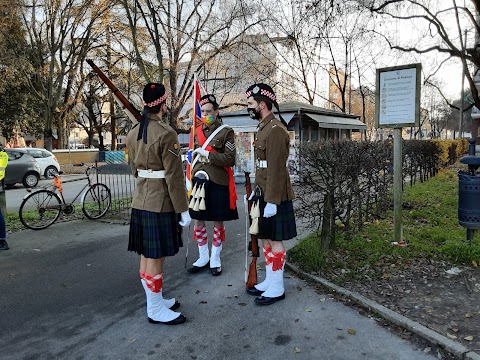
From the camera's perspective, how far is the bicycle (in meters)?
7.30

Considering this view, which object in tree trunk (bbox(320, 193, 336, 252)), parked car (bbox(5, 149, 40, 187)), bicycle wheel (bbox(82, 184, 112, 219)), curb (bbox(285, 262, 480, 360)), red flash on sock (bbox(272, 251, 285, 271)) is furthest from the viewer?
parked car (bbox(5, 149, 40, 187))

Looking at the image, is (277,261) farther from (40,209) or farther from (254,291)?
(40,209)

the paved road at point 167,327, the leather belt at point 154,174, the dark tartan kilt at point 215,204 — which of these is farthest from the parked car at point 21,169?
the leather belt at point 154,174

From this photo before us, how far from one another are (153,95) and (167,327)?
1.98 m

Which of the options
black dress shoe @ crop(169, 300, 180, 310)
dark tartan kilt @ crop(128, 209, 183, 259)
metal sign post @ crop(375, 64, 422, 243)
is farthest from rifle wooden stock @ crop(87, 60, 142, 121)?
metal sign post @ crop(375, 64, 422, 243)

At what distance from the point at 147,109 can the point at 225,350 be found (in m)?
2.05

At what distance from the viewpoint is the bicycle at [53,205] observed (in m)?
7.30

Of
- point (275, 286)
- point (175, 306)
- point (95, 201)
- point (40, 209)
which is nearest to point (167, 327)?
point (175, 306)

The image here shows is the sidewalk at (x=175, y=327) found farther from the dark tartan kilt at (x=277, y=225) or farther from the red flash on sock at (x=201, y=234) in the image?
the dark tartan kilt at (x=277, y=225)

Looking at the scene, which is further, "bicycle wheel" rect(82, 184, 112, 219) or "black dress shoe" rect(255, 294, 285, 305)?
"bicycle wheel" rect(82, 184, 112, 219)

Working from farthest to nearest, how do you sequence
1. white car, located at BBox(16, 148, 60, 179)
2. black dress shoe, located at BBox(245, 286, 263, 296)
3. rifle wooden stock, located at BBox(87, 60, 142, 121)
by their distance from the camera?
1. white car, located at BBox(16, 148, 60, 179)
2. black dress shoe, located at BBox(245, 286, 263, 296)
3. rifle wooden stock, located at BBox(87, 60, 142, 121)

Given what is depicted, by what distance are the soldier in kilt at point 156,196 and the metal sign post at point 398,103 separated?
336cm

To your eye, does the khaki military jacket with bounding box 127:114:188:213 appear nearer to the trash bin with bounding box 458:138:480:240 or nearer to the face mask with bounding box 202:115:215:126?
the face mask with bounding box 202:115:215:126

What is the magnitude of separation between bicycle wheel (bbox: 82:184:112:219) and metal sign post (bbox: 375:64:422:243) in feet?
18.2
